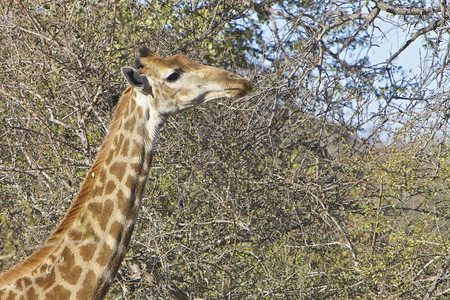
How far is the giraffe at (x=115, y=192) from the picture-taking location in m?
3.18

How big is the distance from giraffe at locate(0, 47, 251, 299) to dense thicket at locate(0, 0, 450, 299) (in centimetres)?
111

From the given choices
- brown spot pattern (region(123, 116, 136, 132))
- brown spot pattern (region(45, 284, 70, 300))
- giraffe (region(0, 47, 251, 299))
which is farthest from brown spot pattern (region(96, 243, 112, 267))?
brown spot pattern (region(123, 116, 136, 132))

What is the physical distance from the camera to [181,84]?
3.76m

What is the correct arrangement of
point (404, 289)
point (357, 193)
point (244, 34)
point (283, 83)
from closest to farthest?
point (404, 289) → point (283, 83) → point (357, 193) → point (244, 34)

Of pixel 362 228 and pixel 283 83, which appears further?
pixel 283 83

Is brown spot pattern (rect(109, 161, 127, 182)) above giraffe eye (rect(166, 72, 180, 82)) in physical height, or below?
below

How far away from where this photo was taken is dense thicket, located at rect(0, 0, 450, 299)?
4.77 metres

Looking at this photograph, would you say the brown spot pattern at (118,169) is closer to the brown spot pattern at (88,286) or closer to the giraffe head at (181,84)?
the giraffe head at (181,84)

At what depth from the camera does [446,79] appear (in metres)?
4.73

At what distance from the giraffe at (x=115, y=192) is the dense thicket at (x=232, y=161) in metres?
1.11

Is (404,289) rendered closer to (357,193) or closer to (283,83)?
(357,193)

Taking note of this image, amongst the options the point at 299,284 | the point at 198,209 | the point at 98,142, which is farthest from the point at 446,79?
the point at 98,142

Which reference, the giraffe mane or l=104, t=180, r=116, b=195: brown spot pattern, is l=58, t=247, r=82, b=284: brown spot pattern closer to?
the giraffe mane

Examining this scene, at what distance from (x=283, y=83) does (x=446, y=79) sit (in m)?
1.31
